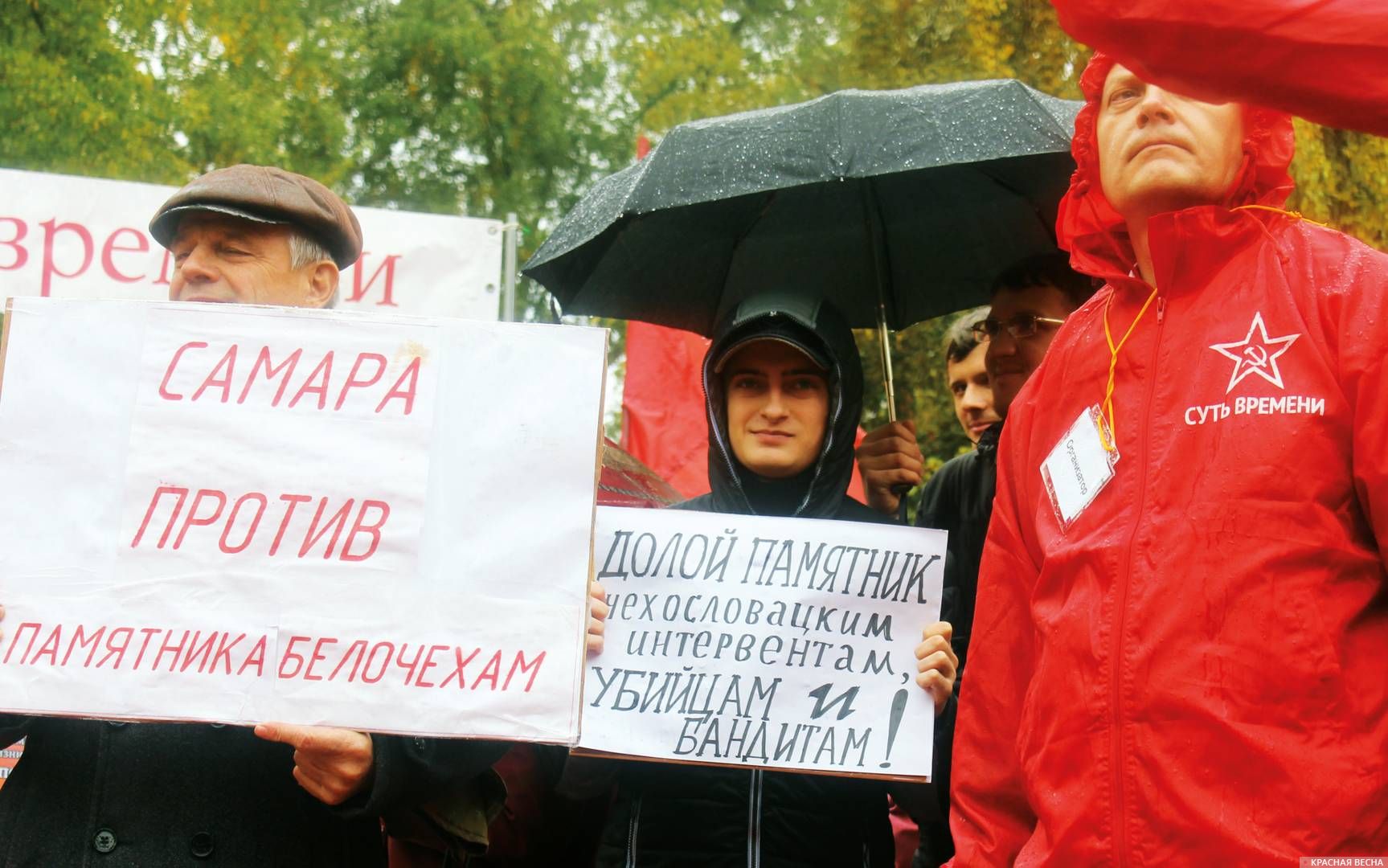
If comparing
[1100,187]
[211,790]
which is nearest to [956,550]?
[1100,187]

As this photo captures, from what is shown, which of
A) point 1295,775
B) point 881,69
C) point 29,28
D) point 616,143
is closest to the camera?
point 1295,775

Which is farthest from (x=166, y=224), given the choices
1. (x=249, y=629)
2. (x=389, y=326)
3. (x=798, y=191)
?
(x=798, y=191)

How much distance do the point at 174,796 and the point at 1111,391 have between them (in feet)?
5.52

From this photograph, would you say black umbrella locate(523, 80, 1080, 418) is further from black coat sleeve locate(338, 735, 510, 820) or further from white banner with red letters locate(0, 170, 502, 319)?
white banner with red letters locate(0, 170, 502, 319)

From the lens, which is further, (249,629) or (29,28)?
(29,28)

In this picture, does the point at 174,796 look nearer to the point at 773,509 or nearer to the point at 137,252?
the point at 773,509

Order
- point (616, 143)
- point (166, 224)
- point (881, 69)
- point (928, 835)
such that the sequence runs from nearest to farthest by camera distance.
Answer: point (166, 224) < point (928, 835) < point (881, 69) < point (616, 143)

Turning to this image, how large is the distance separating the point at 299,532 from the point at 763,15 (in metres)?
18.5

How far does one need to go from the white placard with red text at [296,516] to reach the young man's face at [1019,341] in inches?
62.6

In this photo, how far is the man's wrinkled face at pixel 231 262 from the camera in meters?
2.86

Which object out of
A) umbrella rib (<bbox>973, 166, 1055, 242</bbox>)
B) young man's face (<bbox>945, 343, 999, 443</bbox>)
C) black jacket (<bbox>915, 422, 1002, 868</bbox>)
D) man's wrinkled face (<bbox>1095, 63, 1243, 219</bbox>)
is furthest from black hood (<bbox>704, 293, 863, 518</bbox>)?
young man's face (<bbox>945, 343, 999, 443</bbox>)

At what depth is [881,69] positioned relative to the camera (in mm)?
8625

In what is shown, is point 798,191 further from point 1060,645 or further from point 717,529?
point 1060,645

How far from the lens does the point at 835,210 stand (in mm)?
4008
